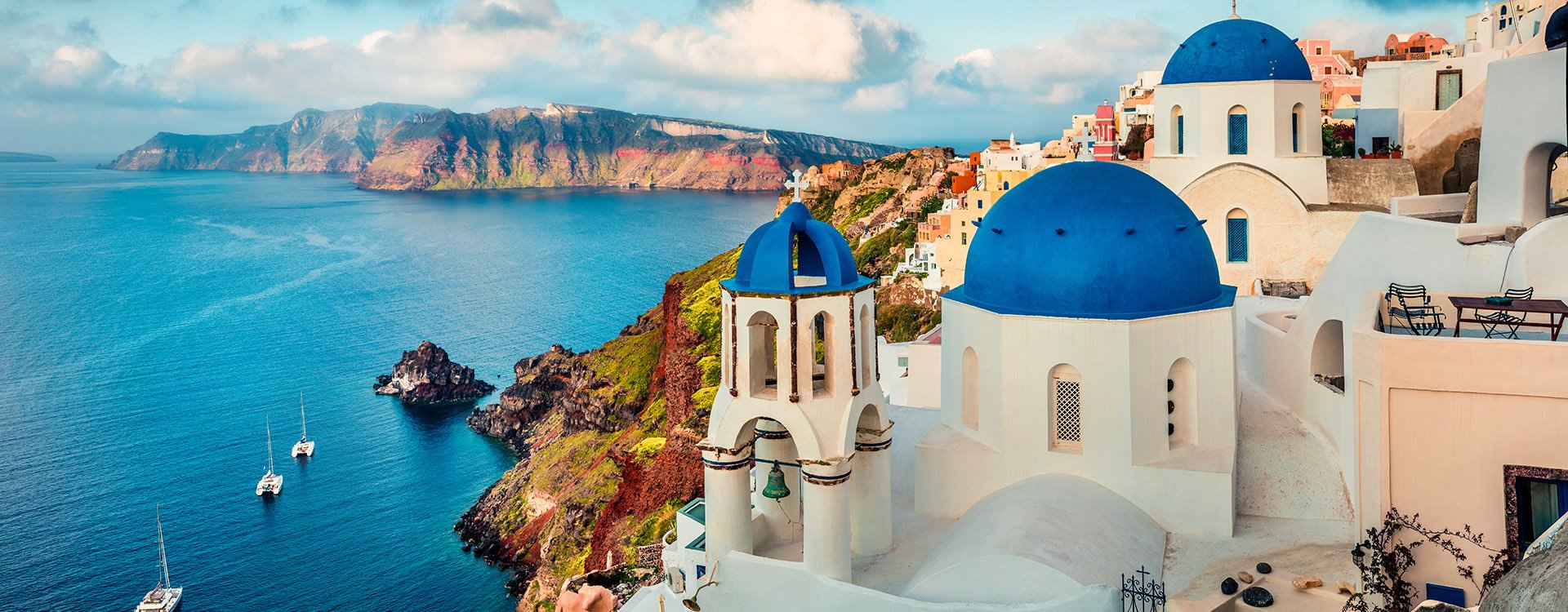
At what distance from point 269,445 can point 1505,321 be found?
57571 millimetres

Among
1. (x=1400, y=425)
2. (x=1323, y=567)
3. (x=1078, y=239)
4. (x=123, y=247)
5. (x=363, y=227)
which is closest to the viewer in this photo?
(x=1400, y=425)

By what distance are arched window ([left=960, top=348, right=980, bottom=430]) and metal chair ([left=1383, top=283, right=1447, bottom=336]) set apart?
5.17 meters

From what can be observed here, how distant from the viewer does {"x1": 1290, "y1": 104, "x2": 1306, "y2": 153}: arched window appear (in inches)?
1012

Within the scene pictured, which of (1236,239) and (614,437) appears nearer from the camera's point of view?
(1236,239)

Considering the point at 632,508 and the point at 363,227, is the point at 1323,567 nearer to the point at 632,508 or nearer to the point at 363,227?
the point at 632,508

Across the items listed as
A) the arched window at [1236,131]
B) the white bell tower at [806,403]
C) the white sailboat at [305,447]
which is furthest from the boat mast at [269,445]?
the white bell tower at [806,403]

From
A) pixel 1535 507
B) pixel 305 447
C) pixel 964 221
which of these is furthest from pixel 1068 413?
pixel 305 447

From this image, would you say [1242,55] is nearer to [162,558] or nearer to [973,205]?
[973,205]

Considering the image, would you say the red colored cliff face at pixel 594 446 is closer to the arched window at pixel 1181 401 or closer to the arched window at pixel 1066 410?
the arched window at pixel 1066 410

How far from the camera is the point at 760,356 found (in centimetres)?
1355

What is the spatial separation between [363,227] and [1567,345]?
157 meters

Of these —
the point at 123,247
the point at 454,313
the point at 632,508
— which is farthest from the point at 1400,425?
the point at 123,247

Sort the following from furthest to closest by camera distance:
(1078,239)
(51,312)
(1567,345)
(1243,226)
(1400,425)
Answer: (51,312) → (1243,226) → (1078,239) → (1400,425) → (1567,345)

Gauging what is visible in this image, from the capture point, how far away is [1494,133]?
15078 mm
